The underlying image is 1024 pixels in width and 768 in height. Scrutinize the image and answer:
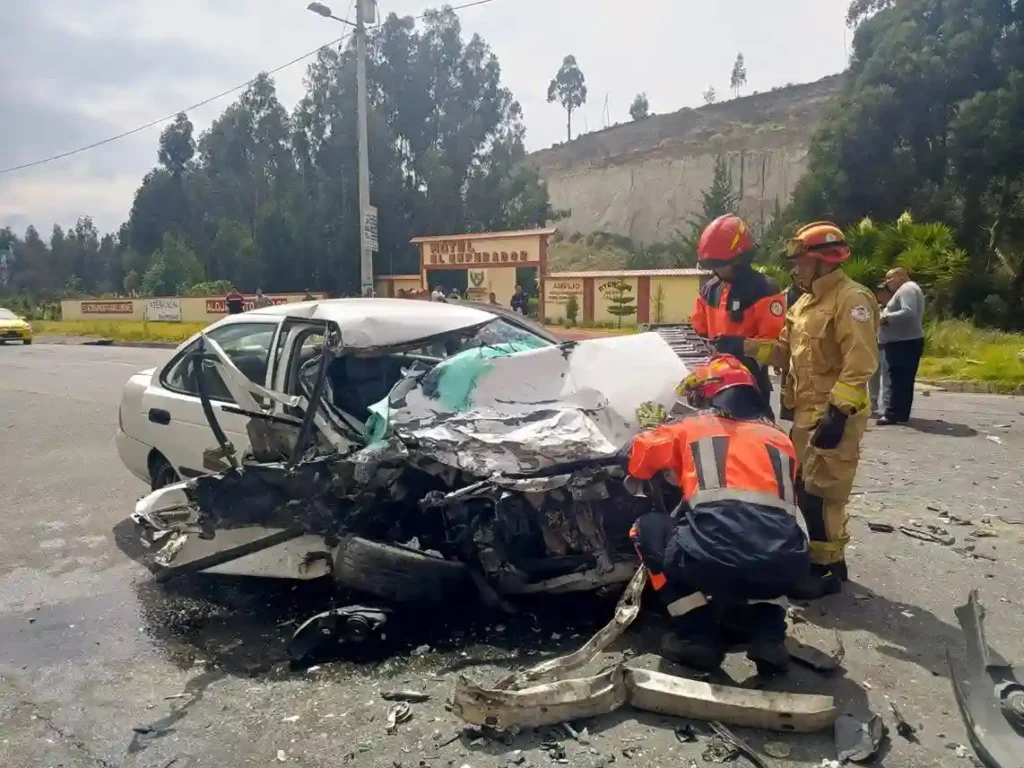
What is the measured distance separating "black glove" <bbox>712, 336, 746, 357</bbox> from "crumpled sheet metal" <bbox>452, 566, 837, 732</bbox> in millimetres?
1946

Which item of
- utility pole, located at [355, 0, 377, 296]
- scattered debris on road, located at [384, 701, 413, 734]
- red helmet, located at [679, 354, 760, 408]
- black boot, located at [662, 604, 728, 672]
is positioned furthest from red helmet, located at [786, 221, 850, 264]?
utility pole, located at [355, 0, 377, 296]

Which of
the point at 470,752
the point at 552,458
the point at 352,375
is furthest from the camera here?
the point at 352,375

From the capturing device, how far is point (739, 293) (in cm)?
453

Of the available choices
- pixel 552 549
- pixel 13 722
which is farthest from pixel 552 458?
pixel 13 722

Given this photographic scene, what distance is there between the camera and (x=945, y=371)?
1250cm

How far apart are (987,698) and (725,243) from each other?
2.40 meters

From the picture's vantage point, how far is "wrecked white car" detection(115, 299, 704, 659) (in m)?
3.60

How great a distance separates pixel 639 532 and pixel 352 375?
6.30 feet

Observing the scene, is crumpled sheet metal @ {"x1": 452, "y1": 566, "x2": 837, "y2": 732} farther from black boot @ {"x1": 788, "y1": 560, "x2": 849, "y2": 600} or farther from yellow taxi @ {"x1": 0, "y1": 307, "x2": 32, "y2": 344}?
yellow taxi @ {"x1": 0, "y1": 307, "x2": 32, "y2": 344}

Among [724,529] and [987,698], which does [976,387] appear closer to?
[987,698]

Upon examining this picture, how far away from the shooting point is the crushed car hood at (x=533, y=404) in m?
3.60

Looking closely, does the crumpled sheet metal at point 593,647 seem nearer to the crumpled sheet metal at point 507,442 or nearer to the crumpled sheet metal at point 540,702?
the crumpled sheet metal at point 540,702

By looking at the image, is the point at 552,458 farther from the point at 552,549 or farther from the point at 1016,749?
the point at 1016,749

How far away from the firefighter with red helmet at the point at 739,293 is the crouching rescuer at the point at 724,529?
1.10 m
